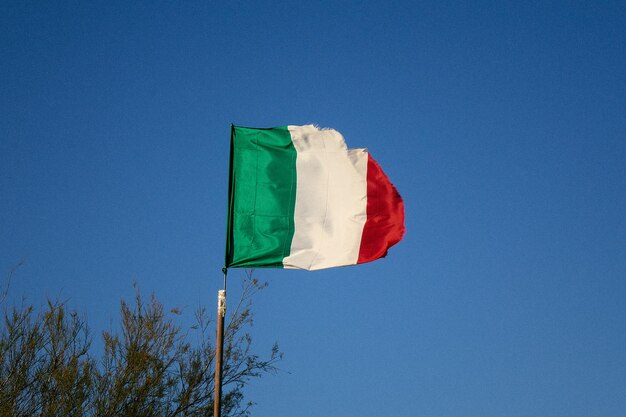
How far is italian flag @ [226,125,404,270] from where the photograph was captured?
33.2ft

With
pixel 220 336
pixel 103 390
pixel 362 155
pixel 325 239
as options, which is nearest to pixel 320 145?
pixel 362 155

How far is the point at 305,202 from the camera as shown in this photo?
35.0ft

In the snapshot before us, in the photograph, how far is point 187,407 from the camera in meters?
18.0

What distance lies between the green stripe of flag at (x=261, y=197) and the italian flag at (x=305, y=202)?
0.01 m

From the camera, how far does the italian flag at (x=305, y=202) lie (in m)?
10.1

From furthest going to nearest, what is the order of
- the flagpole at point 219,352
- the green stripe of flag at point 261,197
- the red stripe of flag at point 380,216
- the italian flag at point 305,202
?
the red stripe of flag at point 380,216 < the italian flag at point 305,202 < the green stripe of flag at point 261,197 < the flagpole at point 219,352

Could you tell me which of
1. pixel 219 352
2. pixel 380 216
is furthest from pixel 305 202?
pixel 219 352

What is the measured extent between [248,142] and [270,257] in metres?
1.60

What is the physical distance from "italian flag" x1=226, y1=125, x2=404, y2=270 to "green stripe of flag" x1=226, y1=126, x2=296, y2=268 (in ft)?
0.04

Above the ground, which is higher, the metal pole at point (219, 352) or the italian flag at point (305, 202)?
the italian flag at point (305, 202)

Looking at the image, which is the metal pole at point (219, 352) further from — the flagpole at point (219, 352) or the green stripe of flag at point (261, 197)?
the green stripe of flag at point (261, 197)

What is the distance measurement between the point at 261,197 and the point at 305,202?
0.63 meters

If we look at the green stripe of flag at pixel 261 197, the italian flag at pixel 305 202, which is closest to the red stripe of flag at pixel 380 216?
the italian flag at pixel 305 202

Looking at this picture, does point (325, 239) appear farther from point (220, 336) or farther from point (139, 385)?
point (139, 385)
